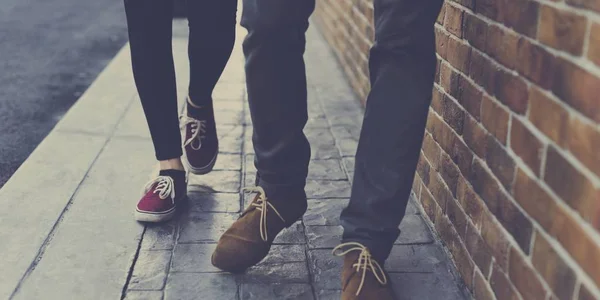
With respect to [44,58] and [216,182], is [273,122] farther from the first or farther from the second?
[44,58]

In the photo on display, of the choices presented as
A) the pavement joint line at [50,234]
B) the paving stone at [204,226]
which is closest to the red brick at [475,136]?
the paving stone at [204,226]

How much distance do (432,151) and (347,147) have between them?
0.68 meters

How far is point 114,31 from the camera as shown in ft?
16.9

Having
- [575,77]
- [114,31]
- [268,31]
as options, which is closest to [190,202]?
[268,31]

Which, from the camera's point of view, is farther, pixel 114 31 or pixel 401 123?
pixel 114 31

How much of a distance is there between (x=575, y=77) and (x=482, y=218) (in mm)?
547

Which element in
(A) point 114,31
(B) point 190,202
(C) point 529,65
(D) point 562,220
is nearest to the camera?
(D) point 562,220

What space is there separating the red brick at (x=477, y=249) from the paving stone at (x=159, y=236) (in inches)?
30.3

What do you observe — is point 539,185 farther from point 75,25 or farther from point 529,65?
point 75,25

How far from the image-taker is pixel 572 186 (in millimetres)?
1168

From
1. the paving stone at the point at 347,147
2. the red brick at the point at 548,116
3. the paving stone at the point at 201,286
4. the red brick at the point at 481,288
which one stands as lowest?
the paving stone at the point at 347,147

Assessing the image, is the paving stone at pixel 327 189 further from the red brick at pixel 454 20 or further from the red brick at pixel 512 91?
the red brick at pixel 512 91

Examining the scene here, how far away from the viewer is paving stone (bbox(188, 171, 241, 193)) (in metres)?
2.31

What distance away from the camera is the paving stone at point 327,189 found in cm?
227
